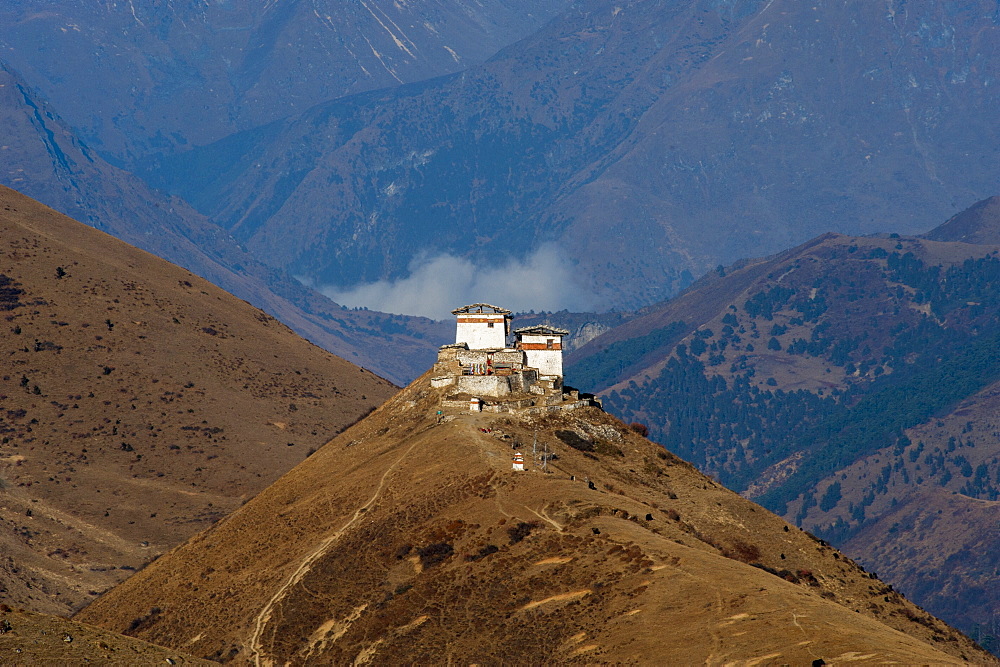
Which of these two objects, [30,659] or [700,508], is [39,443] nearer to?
[700,508]

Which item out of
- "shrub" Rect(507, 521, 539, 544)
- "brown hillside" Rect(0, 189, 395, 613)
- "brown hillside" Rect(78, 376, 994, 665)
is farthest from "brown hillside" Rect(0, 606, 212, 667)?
"brown hillside" Rect(0, 189, 395, 613)

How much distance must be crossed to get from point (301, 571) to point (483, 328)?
126 feet

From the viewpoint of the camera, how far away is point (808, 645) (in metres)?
67.6

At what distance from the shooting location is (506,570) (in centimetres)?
8275

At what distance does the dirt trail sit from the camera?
84438 millimetres

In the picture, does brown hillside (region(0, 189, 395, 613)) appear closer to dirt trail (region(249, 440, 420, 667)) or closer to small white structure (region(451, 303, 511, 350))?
small white structure (region(451, 303, 511, 350))

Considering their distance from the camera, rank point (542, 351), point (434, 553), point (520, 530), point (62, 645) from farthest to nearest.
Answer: point (542, 351), point (434, 553), point (520, 530), point (62, 645)

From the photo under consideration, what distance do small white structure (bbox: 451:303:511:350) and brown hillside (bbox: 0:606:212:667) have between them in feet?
195

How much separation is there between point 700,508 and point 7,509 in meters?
81.8

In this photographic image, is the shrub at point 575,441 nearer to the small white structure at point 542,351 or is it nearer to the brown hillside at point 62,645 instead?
the small white structure at point 542,351

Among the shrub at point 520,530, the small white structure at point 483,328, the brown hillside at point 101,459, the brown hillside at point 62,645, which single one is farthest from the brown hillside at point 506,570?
the brown hillside at point 101,459

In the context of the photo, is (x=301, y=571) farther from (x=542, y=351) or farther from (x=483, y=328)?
(x=483, y=328)

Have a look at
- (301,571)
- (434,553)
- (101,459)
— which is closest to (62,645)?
(434,553)

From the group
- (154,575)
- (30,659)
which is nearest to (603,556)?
(30,659)
